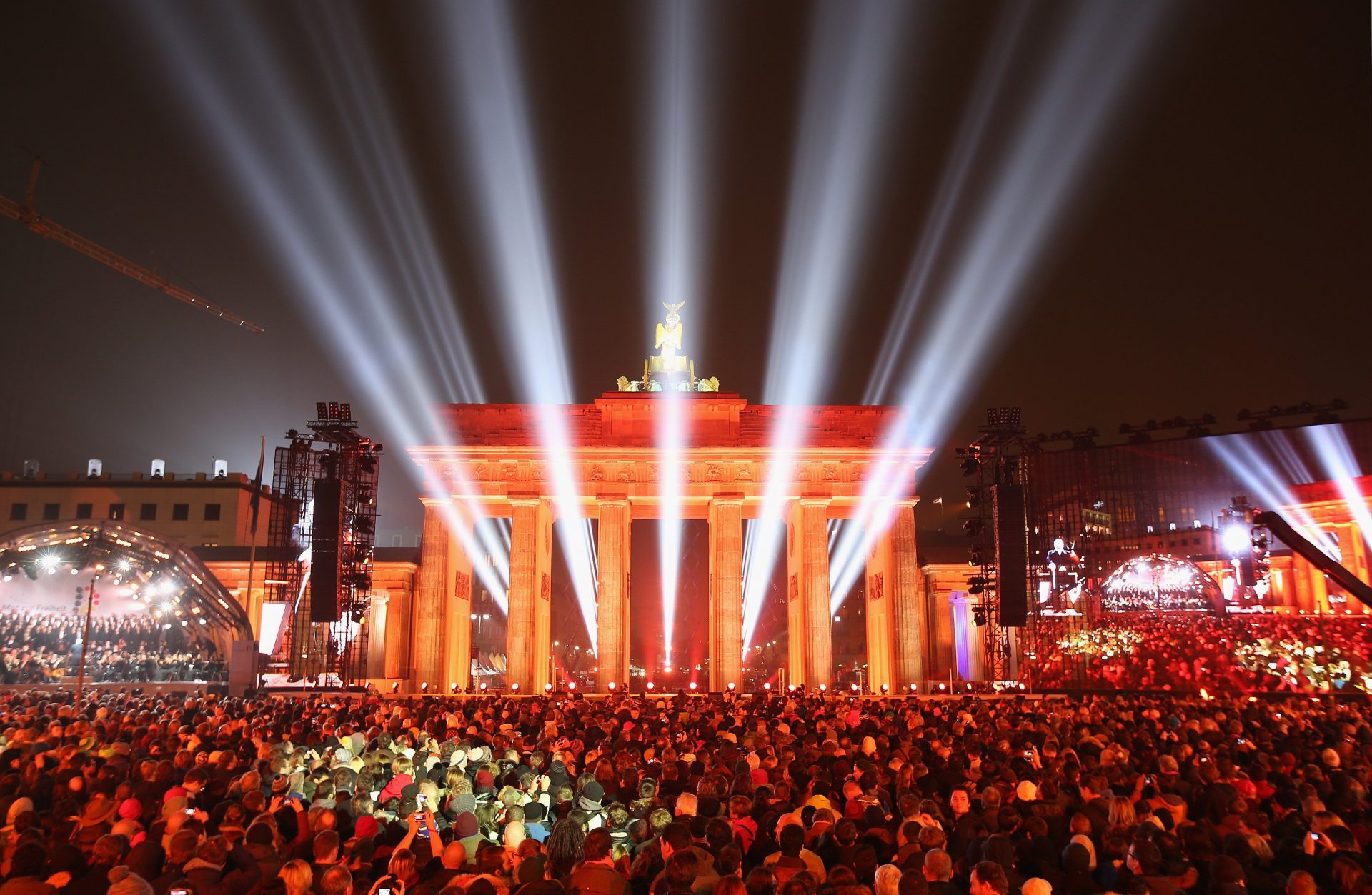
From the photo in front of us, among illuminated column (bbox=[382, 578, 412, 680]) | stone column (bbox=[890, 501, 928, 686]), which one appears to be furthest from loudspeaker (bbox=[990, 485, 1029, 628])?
illuminated column (bbox=[382, 578, 412, 680])

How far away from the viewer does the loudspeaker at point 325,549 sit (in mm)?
37406

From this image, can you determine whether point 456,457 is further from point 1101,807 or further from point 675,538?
point 1101,807

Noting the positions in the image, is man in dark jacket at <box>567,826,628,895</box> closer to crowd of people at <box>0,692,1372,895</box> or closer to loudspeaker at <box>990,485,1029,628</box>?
crowd of people at <box>0,692,1372,895</box>

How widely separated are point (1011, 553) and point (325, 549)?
25308 millimetres

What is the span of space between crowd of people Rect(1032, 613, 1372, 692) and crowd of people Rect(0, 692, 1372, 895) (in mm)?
18216

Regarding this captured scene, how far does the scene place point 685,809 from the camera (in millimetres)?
10336

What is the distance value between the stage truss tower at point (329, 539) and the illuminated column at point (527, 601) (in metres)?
7.79

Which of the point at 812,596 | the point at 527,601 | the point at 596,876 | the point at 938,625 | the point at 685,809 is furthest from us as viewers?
the point at 938,625

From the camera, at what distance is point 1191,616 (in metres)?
39.9

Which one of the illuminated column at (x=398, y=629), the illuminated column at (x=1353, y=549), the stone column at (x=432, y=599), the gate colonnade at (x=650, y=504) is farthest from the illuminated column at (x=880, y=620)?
the illuminated column at (x=398, y=629)

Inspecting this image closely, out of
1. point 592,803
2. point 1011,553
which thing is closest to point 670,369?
point 1011,553

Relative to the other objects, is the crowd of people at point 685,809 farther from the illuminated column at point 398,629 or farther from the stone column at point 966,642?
the stone column at point 966,642

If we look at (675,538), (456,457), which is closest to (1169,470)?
(675,538)

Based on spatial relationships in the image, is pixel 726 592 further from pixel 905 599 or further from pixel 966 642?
pixel 966 642
